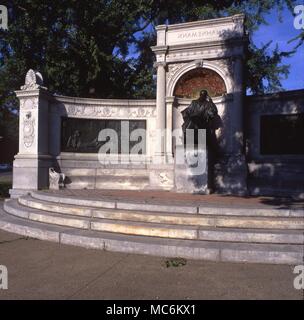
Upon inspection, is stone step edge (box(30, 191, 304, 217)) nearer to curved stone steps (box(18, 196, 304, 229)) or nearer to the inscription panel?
curved stone steps (box(18, 196, 304, 229))

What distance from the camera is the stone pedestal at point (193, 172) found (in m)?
11.4

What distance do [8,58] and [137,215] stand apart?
18.4 metres

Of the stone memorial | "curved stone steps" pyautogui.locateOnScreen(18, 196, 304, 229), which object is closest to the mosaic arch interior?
the stone memorial

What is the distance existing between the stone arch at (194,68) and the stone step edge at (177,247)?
9.44 meters

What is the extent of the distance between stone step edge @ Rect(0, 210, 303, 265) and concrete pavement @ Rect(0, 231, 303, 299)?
0.46 ft

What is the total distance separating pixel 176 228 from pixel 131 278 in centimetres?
177

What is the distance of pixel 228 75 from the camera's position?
46.1 feet

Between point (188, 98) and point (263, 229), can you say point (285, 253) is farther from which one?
point (188, 98)

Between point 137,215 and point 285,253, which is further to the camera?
point 137,215

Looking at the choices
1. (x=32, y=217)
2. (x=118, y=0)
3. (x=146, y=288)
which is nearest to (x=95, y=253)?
(x=146, y=288)

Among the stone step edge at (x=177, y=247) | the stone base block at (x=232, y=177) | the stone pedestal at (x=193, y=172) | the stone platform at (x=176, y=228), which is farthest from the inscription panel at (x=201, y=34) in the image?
the stone step edge at (x=177, y=247)

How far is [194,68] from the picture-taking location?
1473 centimetres
